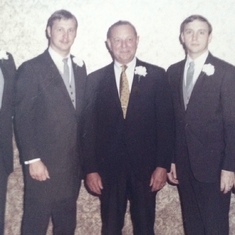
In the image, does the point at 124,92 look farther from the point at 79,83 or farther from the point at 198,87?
the point at 198,87

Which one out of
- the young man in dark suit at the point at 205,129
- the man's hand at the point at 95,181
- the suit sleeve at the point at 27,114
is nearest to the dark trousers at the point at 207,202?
the young man in dark suit at the point at 205,129

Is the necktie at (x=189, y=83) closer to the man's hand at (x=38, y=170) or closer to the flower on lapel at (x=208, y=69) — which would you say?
the flower on lapel at (x=208, y=69)

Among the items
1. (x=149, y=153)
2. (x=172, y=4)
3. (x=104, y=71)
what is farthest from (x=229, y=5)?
(x=149, y=153)

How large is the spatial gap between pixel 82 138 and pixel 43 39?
1.10 meters

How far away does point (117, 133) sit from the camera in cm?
265

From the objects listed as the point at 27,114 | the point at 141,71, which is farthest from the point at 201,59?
the point at 27,114

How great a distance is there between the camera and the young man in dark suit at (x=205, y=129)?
2504 millimetres

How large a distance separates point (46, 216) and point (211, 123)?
131cm

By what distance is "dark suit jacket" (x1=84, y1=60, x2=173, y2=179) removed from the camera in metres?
2.63

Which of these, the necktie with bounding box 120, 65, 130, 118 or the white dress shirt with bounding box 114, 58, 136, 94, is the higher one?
the white dress shirt with bounding box 114, 58, 136, 94

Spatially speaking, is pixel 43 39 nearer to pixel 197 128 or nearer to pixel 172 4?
pixel 172 4

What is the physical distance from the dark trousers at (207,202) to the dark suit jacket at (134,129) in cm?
21

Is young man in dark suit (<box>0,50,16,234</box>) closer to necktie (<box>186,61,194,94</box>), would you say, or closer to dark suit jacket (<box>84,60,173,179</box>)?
dark suit jacket (<box>84,60,173,179</box>)

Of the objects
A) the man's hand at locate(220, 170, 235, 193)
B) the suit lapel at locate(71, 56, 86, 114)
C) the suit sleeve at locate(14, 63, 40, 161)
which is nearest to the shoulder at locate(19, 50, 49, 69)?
the suit sleeve at locate(14, 63, 40, 161)
